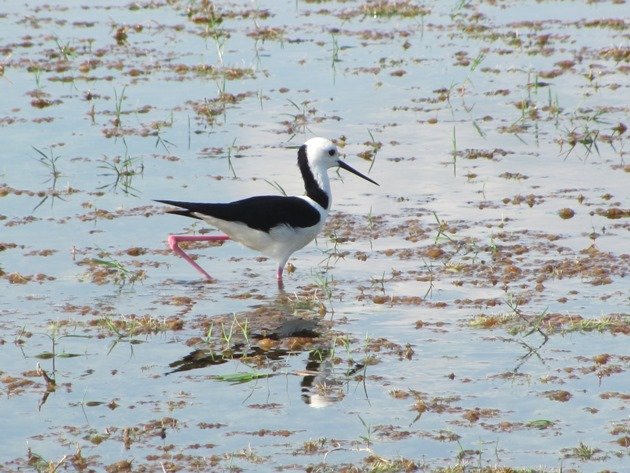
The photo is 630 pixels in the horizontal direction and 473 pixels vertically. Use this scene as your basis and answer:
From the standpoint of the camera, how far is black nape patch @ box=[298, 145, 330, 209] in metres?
9.97

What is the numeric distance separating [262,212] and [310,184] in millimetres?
719

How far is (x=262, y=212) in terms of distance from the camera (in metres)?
9.52

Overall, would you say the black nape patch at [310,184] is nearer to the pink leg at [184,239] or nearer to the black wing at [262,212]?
the black wing at [262,212]

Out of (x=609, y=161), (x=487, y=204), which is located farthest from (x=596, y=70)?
(x=487, y=204)

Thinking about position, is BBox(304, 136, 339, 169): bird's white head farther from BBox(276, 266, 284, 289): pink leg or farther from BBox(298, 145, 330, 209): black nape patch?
BBox(276, 266, 284, 289): pink leg

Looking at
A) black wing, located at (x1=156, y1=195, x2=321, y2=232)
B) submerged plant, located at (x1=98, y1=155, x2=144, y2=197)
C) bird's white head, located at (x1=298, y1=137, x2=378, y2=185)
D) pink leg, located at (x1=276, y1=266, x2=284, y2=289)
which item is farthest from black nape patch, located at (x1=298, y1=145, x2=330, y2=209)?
submerged plant, located at (x1=98, y1=155, x2=144, y2=197)

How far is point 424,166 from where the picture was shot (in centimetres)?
1184

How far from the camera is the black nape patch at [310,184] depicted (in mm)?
9969

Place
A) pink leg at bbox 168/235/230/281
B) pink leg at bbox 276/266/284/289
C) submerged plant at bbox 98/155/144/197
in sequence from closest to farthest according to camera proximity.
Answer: pink leg at bbox 276/266/284/289
pink leg at bbox 168/235/230/281
submerged plant at bbox 98/155/144/197

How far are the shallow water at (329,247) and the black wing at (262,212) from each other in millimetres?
388

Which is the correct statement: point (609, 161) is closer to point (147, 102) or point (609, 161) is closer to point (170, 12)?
point (147, 102)

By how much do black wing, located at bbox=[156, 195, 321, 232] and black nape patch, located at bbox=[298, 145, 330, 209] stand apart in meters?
0.27

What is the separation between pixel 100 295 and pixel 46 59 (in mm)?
7292

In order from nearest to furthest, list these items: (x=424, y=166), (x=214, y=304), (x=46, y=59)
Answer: (x=214, y=304), (x=424, y=166), (x=46, y=59)
